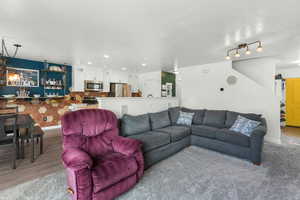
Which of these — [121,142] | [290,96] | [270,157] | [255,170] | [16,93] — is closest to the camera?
[121,142]

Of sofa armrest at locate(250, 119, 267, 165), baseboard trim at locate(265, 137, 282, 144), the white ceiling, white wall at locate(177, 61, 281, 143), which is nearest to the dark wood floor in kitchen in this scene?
the white ceiling

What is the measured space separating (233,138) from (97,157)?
2701mm

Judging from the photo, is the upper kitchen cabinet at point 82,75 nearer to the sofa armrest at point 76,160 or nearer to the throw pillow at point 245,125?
the sofa armrest at point 76,160

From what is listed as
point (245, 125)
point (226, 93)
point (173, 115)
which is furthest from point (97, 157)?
point (226, 93)

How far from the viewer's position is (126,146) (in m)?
2.02

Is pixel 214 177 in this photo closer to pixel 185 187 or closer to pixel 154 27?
pixel 185 187

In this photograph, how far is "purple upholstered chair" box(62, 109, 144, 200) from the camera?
1527 millimetres

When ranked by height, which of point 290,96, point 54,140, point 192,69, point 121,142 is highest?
point 192,69

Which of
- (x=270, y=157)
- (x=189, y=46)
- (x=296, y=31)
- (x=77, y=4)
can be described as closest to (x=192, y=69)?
(x=189, y=46)

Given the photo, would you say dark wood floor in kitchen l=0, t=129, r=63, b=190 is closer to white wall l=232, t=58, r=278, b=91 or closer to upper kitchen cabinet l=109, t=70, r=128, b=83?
upper kitchen cabinet l=109, t=70, r=128, b=83

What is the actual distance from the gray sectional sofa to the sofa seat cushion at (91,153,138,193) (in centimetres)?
61

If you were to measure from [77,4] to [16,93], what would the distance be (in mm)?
4809

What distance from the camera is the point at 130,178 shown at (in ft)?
6.17

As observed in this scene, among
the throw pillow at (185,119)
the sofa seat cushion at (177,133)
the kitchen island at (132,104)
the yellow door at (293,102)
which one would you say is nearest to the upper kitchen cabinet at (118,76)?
the kitchen island at (132,104)
